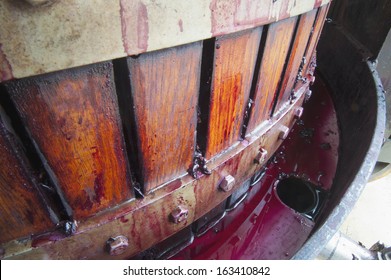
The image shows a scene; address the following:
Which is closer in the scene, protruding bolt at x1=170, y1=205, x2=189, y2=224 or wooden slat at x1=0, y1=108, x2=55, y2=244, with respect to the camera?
wooden slat at x1=0, y1=108, x2=55, y2=244

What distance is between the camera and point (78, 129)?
48.7 inches

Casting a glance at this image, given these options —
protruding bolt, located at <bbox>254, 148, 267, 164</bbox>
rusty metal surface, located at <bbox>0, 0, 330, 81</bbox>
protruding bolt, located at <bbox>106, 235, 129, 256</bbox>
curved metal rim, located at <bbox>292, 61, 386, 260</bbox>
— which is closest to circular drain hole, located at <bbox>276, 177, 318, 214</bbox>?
curved metal rim, located at <bbox>292, 61, 386, 260</bbox>

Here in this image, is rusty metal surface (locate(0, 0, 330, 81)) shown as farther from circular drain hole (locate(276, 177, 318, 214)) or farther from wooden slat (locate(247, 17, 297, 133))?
circular drain hole (locate(276, 177, 318, 214))

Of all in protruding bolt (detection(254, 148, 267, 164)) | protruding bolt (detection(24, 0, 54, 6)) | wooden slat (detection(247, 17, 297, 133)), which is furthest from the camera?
protruding bolt (detection(254, 148, 267, 164))

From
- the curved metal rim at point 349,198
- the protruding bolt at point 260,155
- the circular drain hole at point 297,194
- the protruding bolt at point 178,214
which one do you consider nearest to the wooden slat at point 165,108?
the protruding bolt at point 178,214

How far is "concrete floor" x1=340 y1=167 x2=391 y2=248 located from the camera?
627 cm

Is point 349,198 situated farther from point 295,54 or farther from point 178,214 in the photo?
point 178,214

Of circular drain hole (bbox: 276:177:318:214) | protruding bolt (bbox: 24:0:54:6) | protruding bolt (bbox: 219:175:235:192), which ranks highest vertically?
protruding bolt (bbox: 24:0:54:6)

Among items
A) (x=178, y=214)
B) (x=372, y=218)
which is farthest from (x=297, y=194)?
(x=372, y=218)

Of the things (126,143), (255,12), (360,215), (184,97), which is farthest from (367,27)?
(360,215)

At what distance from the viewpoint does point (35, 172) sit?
131cm

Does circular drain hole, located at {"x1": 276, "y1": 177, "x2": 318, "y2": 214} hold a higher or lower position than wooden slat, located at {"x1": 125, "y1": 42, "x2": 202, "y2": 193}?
lower

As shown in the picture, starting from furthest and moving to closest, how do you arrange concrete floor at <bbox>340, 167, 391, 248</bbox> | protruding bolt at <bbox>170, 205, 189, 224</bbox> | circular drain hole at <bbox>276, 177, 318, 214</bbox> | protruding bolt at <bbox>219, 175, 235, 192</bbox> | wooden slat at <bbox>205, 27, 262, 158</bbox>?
concrete floor at <bbox>340, 167, 391, 248</bbox>
circular drain hole at <bbox>276, 177, 318, 214</bbox>
protruding bolt at <bbox>219, 175, 235, 192</bbox>
protruding bolt at <bbox>170, 205, 189, 224</bbox>
wooden slat at <bbox>205, 27, 262, 158</bbox>

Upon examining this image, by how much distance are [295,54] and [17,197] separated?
1.88 meters
